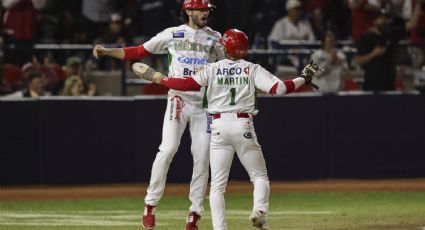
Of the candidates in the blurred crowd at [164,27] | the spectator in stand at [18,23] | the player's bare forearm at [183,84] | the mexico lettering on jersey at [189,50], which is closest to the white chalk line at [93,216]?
the mexico lettering on jersey at [189,50]

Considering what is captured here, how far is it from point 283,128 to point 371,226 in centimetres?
464

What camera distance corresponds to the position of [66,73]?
17.0m

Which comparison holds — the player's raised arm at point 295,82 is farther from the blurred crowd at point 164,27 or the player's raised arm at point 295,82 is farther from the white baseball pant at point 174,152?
the blurred crowd at point 164,27

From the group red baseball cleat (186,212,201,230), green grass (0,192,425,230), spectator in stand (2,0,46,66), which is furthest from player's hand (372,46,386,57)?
red baseball cleat (186,212,201,230)

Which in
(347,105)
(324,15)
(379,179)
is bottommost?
(379,179)

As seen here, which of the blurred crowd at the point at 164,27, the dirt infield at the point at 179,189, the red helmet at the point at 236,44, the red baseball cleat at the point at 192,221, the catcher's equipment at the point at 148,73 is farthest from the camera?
the blurred crowd at the point at 164,27

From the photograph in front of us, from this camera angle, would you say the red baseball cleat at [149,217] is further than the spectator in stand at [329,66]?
No

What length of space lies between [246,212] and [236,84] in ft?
11.6

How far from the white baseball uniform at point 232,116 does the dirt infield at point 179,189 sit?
17.1 ft

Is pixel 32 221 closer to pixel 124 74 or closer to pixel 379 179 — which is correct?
pixel 124 74

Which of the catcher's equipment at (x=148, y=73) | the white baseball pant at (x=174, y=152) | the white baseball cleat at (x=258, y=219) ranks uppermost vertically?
the catcher's equipment at (x=148, y=73)

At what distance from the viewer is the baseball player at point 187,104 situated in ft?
36.9

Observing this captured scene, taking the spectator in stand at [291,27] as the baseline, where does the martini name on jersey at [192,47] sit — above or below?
below

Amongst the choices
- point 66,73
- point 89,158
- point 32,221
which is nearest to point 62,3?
point 66,73
